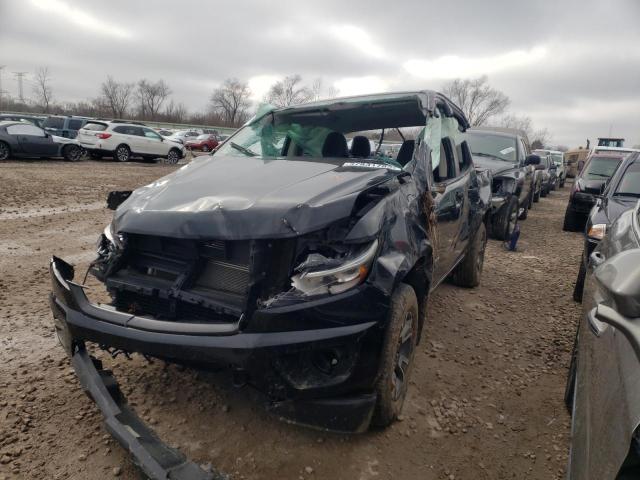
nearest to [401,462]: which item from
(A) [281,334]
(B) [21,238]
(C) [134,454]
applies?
(A) [281,334]

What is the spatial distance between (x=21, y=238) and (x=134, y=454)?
5.00 m

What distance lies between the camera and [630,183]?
5.50 metres

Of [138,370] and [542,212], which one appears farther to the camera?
[542,212]

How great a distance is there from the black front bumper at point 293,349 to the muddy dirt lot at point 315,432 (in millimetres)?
350

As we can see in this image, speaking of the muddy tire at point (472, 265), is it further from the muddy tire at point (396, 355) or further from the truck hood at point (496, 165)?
the truck hood at point (496, 165)

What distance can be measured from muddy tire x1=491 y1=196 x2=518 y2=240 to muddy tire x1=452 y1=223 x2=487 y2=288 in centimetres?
265

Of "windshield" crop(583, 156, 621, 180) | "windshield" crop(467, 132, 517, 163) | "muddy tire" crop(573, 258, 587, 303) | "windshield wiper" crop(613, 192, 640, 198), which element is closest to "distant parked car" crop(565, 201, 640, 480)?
"muddy tire" crop(573, 258, 587, 303)

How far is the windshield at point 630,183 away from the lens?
5.39 m

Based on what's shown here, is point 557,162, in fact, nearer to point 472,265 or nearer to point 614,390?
point 472,265

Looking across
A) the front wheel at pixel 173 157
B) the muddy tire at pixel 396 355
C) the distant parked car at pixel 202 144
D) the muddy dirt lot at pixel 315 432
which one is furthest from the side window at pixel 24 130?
the muddy tire at pixel 396 355

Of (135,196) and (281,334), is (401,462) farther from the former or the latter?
(135,196)

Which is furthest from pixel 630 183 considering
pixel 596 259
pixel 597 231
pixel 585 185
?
pixel 596 259

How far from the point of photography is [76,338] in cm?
214

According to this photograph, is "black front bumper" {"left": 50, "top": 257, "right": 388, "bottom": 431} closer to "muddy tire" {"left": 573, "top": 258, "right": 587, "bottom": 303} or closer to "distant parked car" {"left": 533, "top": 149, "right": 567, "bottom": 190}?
"muddy tire" {"left": 573, "top": 258, "right": 587, "bottom": 303}
